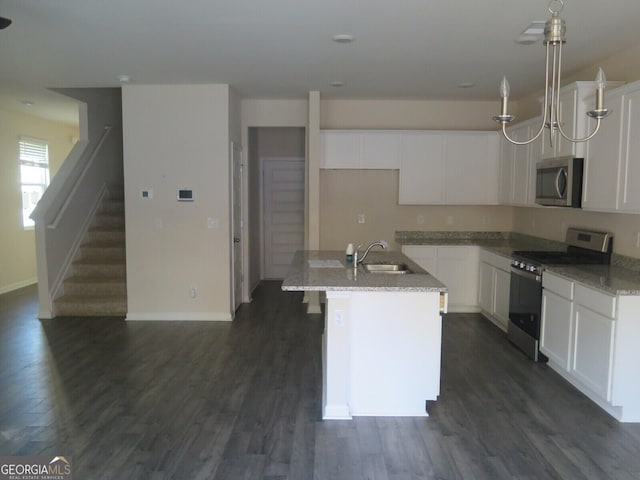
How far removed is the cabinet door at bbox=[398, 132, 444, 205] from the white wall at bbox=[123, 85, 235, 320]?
219 cm

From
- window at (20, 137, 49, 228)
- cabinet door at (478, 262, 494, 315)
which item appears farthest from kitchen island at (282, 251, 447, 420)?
window at (20, 137, 49, 228)

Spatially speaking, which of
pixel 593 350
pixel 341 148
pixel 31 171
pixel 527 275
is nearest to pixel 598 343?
pixel 593 350

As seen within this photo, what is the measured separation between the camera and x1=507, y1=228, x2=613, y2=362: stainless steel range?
4.38 metres

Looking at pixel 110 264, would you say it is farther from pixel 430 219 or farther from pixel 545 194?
pixel 545 194

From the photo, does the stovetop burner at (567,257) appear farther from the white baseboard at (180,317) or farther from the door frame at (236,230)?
the white baseboard at (180,317)

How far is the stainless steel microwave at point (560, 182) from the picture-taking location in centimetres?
431

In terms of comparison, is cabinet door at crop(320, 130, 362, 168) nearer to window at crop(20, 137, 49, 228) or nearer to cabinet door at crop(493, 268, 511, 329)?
cabinet door at crop(493, 268, 511, 329)

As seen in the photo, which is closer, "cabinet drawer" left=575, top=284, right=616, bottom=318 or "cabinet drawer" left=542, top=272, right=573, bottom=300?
"cabinet drawer" left=575, top=284, right=616, bottom=318

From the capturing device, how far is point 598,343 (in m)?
3.45

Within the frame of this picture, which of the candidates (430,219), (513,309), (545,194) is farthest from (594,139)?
(430,219)

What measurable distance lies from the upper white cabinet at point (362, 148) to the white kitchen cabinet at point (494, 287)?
1.66 metres

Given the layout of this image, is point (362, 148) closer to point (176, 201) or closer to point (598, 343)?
point (176, 201)

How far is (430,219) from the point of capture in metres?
6.66

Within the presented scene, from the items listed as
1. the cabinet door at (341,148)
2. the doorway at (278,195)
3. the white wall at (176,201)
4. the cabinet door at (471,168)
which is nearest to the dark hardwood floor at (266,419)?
the white wall at (176,201)
